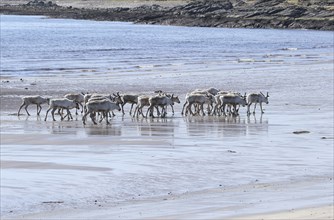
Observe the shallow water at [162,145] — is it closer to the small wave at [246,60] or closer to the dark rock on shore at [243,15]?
the small wave at [246,60]

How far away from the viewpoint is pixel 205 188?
16.6m

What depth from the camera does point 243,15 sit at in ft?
464

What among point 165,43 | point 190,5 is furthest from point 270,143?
point 190,5

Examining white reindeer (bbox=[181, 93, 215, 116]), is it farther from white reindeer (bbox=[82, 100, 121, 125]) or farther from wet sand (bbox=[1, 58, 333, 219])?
white reindeer (bbox=[82, 100, 121, 125])

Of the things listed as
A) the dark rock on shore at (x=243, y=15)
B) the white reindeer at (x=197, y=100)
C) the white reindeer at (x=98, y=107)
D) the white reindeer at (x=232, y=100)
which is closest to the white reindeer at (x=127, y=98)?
the white reindeer at (x=197, y=100)

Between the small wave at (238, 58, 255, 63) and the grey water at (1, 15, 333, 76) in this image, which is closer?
the grey water at (1, 15, 333, 76)

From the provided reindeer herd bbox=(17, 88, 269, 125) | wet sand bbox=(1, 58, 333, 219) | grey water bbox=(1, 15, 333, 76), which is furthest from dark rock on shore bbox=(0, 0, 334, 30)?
wet sand bbox=(1, 58, 333, 219)

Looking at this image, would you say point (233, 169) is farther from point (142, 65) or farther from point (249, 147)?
point (142, 65)

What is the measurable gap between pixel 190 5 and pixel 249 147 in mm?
139463

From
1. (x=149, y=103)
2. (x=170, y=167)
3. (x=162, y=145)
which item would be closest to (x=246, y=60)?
(x=149, y=103)

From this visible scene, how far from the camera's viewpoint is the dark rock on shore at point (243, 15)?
129125mm

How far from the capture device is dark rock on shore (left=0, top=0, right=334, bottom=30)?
5084 inches

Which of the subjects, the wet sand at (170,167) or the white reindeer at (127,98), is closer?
the wet sand at (170,167)

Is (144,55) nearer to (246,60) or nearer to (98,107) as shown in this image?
(246,60)
